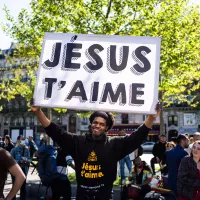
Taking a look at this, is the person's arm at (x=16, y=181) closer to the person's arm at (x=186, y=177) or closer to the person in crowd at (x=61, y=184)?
the person's arm at (x=186, y=177)

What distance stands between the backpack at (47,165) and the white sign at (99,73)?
373 centimetres

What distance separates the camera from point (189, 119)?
171 ft

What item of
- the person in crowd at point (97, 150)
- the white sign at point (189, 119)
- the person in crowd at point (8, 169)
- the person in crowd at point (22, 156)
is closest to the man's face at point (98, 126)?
the person in crowd at point (97, 150)

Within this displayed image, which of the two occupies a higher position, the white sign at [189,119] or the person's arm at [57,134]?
the white sign at [189,119]

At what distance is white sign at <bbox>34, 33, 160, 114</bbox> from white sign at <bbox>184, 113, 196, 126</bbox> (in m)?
48.8

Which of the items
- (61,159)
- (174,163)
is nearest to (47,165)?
(61,159)

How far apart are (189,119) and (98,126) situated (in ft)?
164

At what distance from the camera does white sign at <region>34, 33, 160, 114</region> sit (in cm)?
395

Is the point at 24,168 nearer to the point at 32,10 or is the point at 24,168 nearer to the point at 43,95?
the point at 43,95

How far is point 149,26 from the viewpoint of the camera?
15.8m

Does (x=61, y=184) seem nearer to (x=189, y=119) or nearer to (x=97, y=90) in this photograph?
(x=97, y=90)

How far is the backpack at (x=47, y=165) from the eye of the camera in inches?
295

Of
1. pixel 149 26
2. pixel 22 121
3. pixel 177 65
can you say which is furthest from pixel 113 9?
pixel 22 121

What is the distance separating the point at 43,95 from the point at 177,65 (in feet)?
43.8
